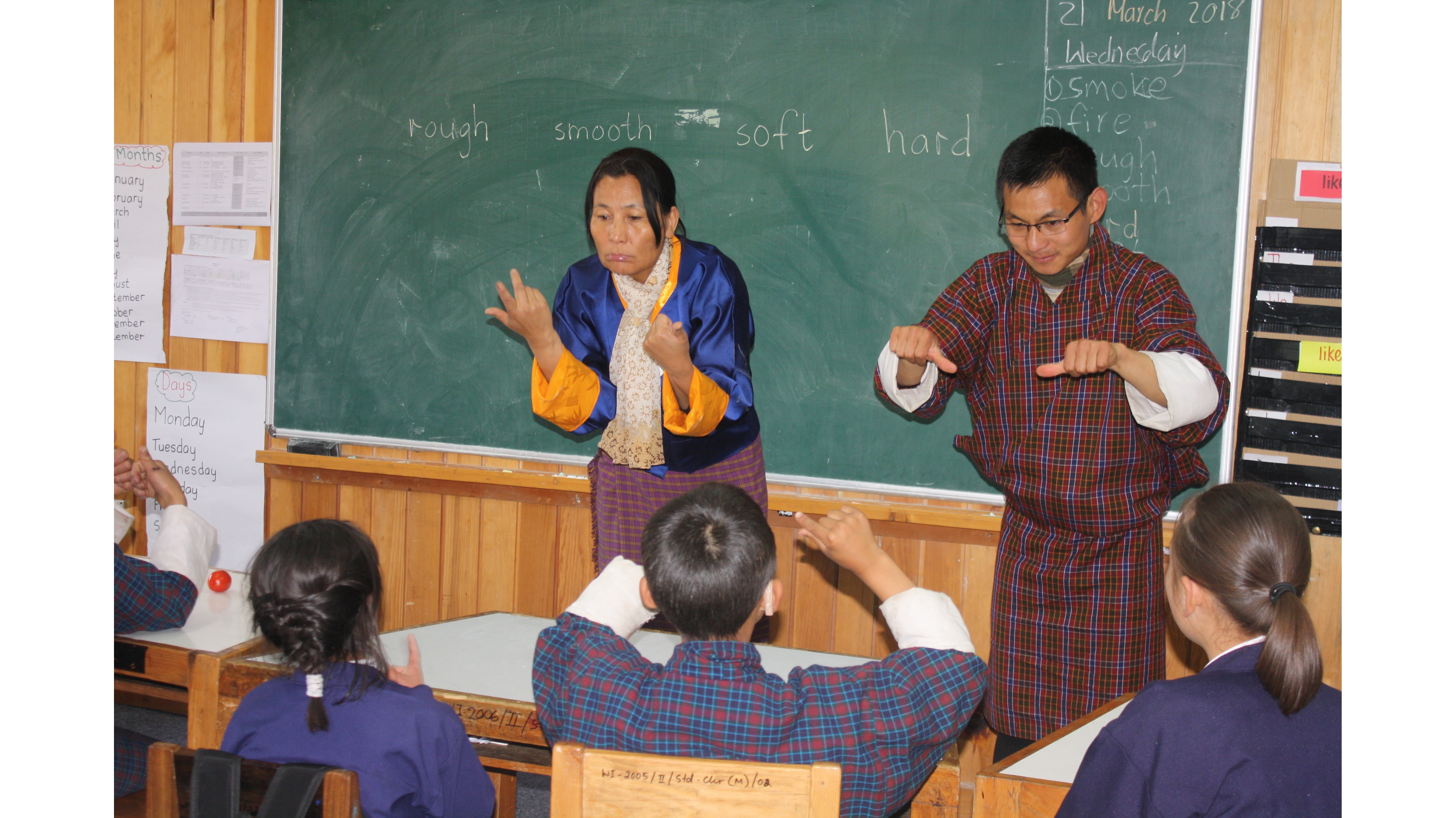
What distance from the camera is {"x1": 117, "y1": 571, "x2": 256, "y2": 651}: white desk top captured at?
163 cm

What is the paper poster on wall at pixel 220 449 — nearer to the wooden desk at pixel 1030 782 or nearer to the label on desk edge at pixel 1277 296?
the wooden desk at pixel 1030 782

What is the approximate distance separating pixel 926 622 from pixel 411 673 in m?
0.76

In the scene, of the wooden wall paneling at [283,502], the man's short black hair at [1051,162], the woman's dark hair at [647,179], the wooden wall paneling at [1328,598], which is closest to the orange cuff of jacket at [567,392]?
the woman's dark hair at [647,179]

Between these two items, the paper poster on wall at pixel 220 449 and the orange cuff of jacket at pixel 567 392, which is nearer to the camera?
the orange cuff of jacket at pixel 567 392

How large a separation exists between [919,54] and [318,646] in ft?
6.78

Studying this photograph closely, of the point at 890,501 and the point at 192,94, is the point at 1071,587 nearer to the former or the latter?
the point at 890,501

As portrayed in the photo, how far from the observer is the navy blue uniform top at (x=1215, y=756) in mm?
1040

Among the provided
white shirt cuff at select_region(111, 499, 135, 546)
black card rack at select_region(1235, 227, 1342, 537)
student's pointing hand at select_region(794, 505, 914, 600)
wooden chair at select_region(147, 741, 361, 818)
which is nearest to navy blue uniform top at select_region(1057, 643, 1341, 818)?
student's pointing hand at select_region(794, 505, 914, 600)

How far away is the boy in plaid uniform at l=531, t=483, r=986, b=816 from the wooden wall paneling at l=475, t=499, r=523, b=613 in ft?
5.78

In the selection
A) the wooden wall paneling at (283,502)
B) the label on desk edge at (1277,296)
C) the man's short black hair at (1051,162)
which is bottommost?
the wooden wall paneling at (283,502)

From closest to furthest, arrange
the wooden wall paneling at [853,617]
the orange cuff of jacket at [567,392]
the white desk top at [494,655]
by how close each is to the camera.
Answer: the white desk top at [494,655] → the orange cuff of jacket at [567,392] → the wooden wall paneling at [853,617]

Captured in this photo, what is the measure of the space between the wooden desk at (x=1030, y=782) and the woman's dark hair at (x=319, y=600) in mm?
820

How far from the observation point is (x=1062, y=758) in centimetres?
132

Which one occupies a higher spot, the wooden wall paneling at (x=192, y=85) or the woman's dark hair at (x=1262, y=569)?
the wooden wall paneling at (x=192, y=85)
